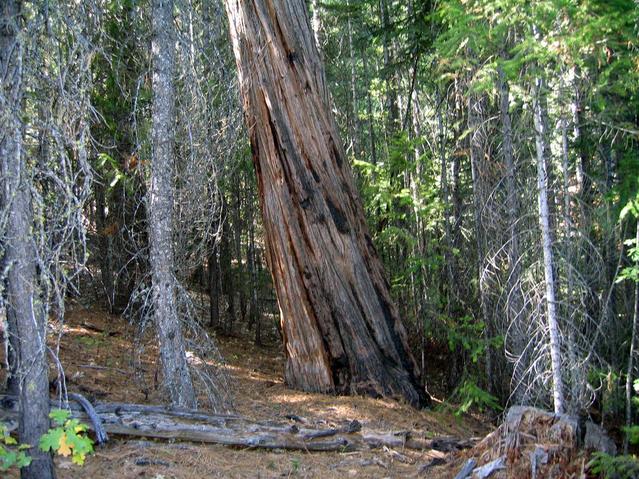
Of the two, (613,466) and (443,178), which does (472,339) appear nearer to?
(443,178)

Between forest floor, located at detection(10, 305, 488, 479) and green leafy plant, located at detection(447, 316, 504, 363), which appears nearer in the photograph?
forest floor, located at detection(10, 305, 488, 479)

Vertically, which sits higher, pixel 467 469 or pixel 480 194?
pixel 480 194

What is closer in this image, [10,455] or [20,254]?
[10,455]

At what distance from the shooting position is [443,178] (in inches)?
472

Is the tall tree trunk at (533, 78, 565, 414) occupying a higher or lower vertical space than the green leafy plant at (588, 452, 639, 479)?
higher

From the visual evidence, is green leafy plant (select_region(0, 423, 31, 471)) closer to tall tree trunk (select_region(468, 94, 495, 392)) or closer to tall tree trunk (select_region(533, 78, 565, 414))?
tall tree trunk (select_region(533, 78, 565, 414))

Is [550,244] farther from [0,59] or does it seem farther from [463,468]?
[0,59]

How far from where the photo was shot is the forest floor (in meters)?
5.92

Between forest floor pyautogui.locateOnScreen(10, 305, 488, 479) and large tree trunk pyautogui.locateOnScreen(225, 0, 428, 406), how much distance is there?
49 centimetres

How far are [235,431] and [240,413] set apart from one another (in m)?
1.01

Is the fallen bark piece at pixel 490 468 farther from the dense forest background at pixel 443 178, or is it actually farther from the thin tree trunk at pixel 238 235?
the thin tree trunk at pixel 238 235

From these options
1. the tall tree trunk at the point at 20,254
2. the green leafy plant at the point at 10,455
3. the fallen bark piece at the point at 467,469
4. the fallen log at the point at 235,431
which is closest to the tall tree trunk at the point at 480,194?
the fallen log at the point at 235,431

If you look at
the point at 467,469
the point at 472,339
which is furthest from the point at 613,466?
the point at 472,339

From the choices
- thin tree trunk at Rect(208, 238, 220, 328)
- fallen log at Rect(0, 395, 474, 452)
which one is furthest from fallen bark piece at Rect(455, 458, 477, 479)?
thin tree trunk at Rect(208, 238, 220, 328)
